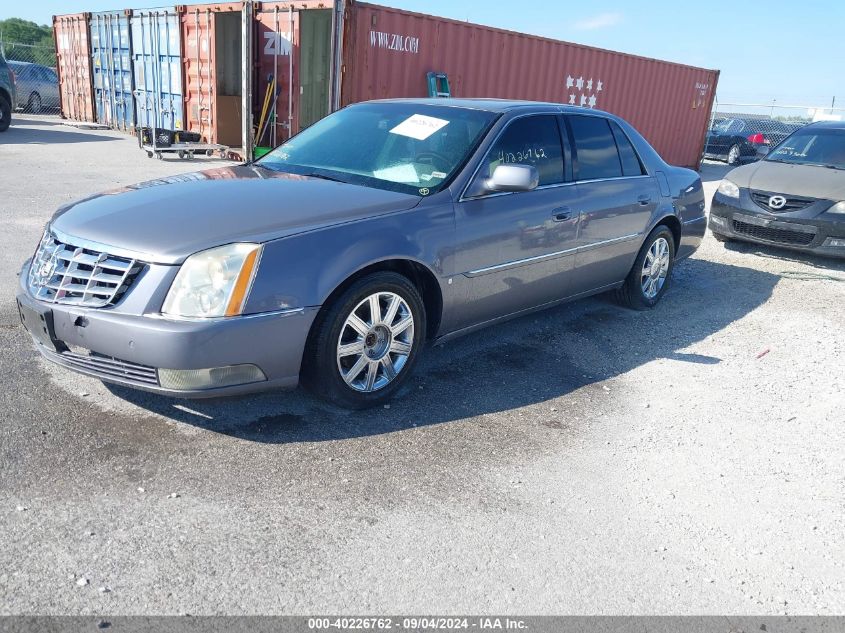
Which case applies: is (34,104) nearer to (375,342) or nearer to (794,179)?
(794,179)

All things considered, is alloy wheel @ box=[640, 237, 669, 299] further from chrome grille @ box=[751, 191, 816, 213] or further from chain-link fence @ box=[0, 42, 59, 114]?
chain-link fence @ box=[0, 42, 59, 114]

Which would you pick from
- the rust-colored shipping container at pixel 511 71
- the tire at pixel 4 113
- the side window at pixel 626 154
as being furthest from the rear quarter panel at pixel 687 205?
the tire at pixel 4 113

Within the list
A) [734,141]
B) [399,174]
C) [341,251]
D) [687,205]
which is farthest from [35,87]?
[341,251]

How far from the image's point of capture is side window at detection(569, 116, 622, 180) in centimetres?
519

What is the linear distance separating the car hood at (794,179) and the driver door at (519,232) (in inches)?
185

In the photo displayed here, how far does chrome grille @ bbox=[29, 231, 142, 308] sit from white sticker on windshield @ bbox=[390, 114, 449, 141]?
2.02m

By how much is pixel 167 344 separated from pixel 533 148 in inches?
109

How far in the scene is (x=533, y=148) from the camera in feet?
15.7

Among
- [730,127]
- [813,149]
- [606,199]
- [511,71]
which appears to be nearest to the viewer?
[606,199]

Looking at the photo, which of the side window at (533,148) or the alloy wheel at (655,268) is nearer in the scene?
the side window at (533,148)

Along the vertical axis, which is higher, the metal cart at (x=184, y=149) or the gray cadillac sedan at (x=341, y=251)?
the gray cadillac sedan at (x=341, y=251)

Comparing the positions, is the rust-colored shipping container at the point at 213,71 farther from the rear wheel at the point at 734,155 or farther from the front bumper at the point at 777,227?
the rear wheel at the point at 734,155

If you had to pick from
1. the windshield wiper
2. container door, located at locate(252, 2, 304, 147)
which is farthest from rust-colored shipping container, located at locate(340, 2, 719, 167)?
the windshield wiper

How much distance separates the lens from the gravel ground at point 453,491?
2.57 meters
